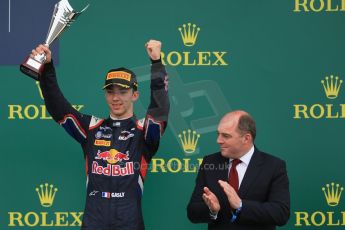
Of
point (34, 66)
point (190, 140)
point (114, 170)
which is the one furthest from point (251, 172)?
point (34, 66)

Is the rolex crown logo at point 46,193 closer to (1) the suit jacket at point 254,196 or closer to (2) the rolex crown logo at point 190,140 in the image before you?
(2) the rolex crown logo at point 190,140

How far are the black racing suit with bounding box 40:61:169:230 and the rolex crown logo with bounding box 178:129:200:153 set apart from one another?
525mm

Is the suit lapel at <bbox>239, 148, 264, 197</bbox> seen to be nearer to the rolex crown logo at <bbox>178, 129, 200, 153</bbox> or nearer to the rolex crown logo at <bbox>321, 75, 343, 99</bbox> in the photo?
the rolex crown logo at <bbox>178, 129, 200, 153</bbox>

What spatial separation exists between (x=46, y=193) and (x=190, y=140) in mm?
841

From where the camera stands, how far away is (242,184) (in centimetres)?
286

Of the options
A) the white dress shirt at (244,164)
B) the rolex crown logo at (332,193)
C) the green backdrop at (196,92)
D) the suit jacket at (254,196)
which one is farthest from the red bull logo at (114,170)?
the rolex crown logo at (332,193)

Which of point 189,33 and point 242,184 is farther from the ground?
point 189,33

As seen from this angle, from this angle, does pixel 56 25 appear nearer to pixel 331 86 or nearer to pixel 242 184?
pixel 242 184

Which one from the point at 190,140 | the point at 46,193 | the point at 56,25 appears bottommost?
the point at 46,193

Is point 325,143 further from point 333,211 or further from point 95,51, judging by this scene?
point 95,51

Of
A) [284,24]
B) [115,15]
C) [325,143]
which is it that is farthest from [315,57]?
[115,15]

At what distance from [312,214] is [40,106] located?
1.61 m

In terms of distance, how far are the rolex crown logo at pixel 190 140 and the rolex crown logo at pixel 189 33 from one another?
48 centimetres

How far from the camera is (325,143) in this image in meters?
3.59
